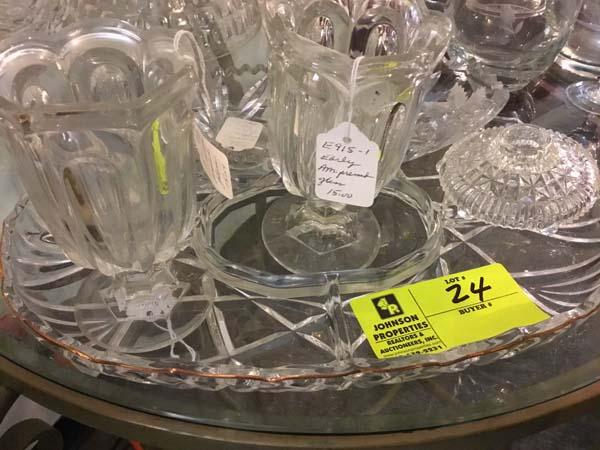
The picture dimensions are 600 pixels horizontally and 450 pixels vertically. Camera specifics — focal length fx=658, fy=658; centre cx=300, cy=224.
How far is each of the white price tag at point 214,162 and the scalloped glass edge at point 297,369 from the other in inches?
5.9

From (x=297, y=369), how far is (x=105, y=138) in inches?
9.2

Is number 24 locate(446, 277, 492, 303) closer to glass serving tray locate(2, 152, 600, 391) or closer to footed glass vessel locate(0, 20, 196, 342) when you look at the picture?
glass serving tray locate(2, 152, 600, 391)

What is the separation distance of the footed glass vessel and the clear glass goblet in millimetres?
103

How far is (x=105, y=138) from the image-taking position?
1.53ft

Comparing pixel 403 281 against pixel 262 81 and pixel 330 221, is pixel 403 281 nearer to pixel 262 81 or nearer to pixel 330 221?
pixel 330 221

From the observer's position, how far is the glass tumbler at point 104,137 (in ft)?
1.48

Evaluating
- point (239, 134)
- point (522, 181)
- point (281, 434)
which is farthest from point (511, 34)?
point (281, 434)

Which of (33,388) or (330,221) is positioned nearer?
(33,388)

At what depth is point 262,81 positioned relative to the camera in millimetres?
808

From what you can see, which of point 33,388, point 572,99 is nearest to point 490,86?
point 572,99

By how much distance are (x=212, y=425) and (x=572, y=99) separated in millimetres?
650

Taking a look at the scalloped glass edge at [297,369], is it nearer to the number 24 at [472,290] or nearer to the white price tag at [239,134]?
the number 24 at [472,290]

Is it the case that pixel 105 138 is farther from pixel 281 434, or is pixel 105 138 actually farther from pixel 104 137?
pixel 281 434

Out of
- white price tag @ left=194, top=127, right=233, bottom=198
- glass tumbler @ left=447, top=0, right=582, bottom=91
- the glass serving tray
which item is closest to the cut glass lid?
the glass serving tray
